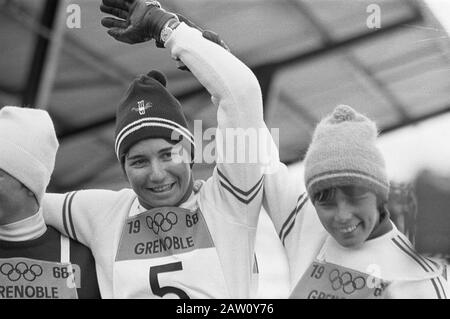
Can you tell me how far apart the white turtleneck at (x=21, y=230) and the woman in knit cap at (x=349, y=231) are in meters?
0.50

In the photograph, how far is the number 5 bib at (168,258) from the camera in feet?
4.54

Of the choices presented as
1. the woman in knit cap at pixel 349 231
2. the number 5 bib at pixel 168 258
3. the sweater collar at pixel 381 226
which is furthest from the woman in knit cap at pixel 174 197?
the sweater collar at pixel 381 226

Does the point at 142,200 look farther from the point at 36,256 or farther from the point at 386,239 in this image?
the point at 386,239

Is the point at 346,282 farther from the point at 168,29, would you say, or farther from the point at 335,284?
the point at 168,29

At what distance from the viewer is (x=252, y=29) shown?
1593mm

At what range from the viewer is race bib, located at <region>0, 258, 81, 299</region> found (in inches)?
57.1

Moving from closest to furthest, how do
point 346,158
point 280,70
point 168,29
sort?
point 346,158 < point 168,29 < point 280,70

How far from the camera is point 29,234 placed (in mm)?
1465

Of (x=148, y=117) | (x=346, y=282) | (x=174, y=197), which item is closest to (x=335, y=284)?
(x=346, y=282)

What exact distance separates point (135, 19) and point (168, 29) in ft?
0.26

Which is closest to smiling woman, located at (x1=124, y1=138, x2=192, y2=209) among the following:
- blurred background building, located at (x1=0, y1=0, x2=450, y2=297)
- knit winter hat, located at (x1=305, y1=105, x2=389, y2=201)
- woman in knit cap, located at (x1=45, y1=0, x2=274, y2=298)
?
woman in knit cap, located at (x1=45, y1=0, x2=274, y2=298)

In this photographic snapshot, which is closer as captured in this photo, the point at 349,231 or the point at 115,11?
the point at 349,231
